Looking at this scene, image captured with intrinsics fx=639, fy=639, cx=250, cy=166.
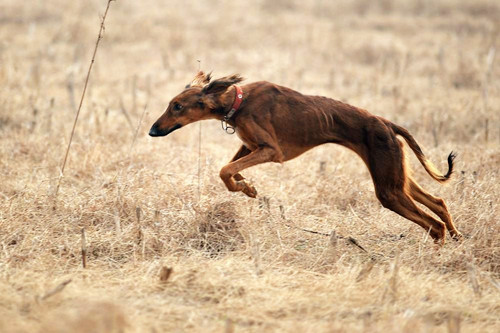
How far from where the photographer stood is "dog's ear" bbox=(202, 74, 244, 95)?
17.3ft

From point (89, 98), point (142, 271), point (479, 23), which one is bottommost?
point (142, 271)

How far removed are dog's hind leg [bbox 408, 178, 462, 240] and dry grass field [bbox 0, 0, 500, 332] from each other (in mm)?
174

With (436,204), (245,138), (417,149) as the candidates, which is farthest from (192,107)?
(436,204)

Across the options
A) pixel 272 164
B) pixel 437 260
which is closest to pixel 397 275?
pixel 437 260

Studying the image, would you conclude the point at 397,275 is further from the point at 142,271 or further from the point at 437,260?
the point at 142,271

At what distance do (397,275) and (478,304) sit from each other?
541 mm

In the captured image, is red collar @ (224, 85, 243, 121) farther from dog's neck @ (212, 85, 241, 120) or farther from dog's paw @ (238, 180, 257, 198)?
dog's paw @ (238, 180, 257, 198)

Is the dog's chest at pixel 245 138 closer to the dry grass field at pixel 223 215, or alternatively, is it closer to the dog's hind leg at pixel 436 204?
the dry grass field at pixel 223 215

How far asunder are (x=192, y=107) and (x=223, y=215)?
Answer: 95 cm

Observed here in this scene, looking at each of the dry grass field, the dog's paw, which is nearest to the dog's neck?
the dog's paw

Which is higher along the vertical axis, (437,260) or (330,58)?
(330,58)

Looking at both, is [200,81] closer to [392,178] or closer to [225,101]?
[225,101]

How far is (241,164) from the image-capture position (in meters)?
5.24

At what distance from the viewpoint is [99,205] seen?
5.58 meters
